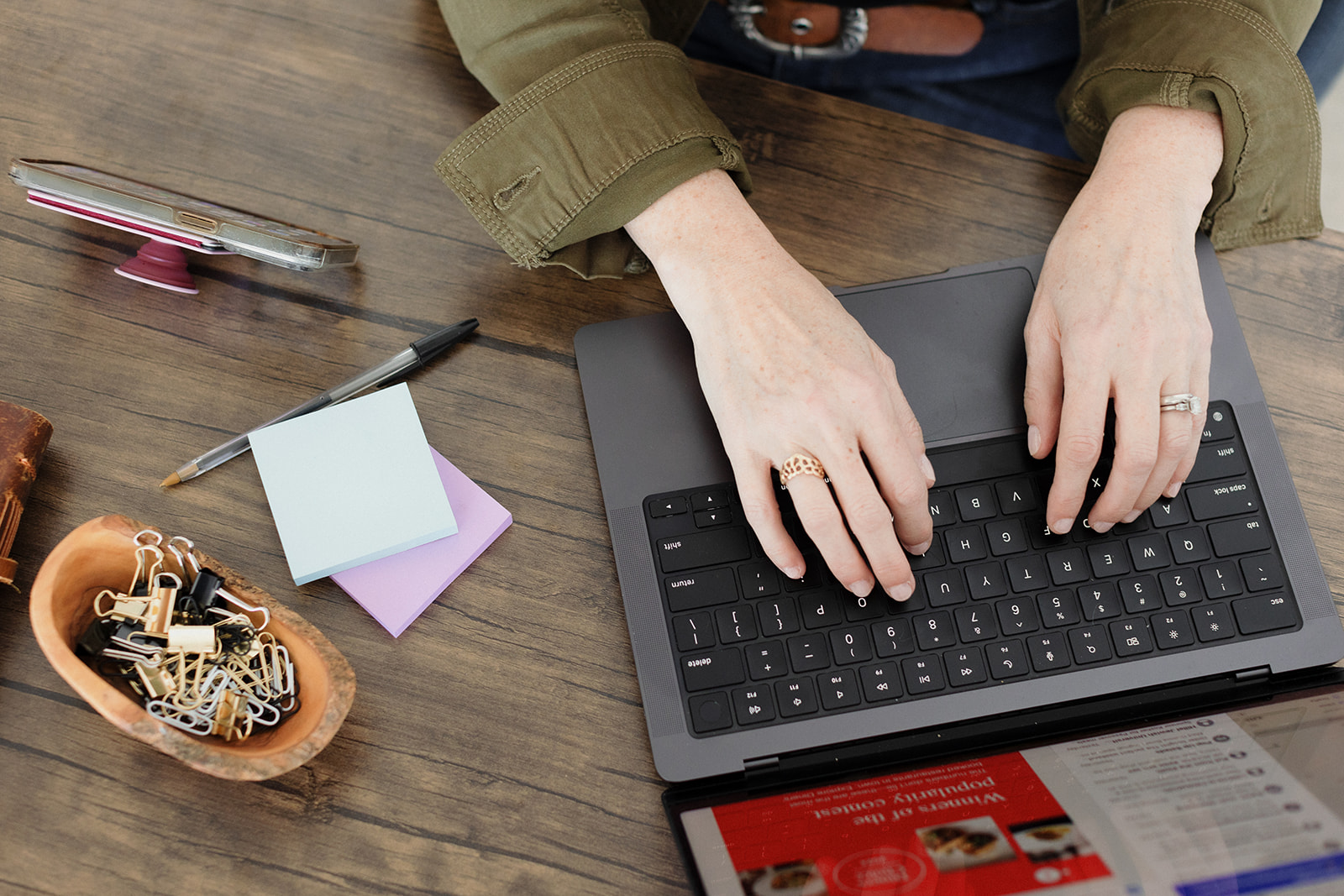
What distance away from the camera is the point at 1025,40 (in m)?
1.02

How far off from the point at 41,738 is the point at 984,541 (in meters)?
0.66

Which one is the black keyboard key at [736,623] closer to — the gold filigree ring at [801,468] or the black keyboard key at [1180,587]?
the gold filigree ring at [801,468]

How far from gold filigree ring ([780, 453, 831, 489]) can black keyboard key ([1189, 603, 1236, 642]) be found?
29 centimetres

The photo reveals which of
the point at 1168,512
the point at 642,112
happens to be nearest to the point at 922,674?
the point at 1168,512

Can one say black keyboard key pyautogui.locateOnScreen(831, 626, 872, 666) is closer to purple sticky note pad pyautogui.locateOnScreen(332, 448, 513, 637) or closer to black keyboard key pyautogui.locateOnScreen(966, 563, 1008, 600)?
black keyboard key pyautogui.locateOnScreen(966, 563, 1008, 600)

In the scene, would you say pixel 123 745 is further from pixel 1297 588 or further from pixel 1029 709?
pixel 1297 588

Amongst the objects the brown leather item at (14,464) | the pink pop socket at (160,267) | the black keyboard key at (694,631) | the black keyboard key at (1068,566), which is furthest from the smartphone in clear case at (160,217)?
the black keyboard key at (1068,566)

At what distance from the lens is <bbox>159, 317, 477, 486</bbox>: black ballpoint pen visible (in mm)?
615

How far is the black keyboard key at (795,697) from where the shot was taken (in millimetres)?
578

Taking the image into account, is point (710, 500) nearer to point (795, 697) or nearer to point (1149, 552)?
point (795, 697)

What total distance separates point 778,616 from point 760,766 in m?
0.10

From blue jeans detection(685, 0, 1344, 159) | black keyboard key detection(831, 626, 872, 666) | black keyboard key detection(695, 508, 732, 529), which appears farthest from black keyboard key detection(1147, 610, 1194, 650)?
blue jeans detection(685, 0, 1344, 159)

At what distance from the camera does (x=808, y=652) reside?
589 millimetres

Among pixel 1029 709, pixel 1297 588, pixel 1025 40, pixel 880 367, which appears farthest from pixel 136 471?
pixel 1025 40
